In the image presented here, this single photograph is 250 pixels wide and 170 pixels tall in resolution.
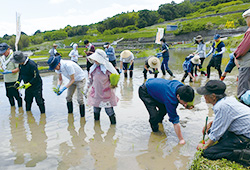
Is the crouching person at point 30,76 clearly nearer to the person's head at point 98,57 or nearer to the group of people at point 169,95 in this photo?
the group of people at point 169,95

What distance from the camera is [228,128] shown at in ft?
9.71

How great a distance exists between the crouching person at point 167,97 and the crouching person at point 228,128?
415mm

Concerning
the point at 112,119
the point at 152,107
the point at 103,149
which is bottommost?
the point at 103,149

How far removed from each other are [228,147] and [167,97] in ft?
4.04

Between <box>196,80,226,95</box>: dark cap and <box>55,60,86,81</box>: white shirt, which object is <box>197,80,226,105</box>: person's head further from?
<box>55,60,86,81</box>: white shirt

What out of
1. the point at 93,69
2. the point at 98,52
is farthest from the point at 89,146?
the point at 98,52

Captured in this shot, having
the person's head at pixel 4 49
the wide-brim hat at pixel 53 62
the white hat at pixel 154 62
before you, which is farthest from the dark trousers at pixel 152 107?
the white hat at pixel 154 62

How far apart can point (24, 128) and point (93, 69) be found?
7.16ft

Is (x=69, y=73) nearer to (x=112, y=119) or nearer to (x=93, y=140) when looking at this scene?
(x=112, y=119)

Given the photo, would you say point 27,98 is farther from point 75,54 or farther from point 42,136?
point 75,54

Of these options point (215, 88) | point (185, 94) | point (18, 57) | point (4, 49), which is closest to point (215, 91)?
point (215, 88)

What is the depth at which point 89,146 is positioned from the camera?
4.16 meters

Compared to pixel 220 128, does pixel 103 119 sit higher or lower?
lower

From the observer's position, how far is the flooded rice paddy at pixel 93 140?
3570 millimetres
